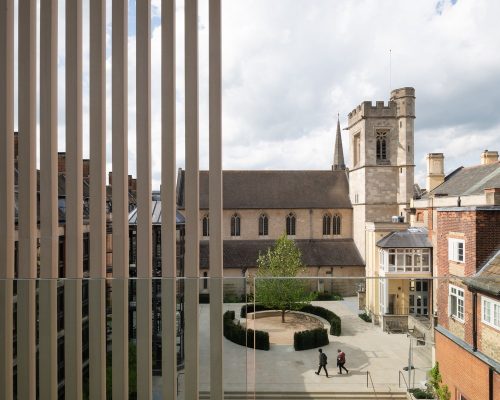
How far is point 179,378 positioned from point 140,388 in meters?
0.26

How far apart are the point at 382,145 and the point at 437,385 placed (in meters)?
21.9

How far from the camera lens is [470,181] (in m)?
16.6

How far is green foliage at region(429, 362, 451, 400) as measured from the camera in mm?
2215

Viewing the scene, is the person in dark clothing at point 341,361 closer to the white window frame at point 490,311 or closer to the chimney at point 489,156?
the white window frame at point 490,311

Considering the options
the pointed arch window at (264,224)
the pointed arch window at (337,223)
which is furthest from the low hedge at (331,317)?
the pointed arch window at (337,223)

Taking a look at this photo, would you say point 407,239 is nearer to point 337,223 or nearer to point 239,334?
point 337,223

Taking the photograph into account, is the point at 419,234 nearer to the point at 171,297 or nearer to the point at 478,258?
the point at 478,258

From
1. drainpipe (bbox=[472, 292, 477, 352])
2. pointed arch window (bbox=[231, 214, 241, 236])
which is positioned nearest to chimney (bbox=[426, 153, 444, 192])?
pointed arch window (bbox=[231, 214, 241, 236])

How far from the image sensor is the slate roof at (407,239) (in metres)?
13.8

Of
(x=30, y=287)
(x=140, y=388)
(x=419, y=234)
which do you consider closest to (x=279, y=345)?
(x=140, y=388)

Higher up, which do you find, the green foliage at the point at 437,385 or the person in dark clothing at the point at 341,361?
the person in dark clothing at the point at 341,361

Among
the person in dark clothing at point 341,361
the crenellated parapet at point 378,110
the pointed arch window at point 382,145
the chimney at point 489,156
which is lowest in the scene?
the person in dark clothing at point 341,361

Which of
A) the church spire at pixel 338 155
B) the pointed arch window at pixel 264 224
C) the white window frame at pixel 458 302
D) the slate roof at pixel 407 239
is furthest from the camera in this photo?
the church spire at pixel 338 155

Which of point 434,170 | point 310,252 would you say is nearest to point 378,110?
point 434,170
